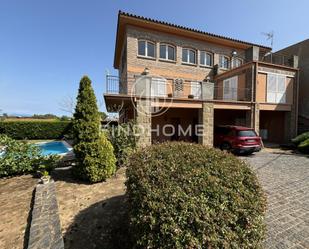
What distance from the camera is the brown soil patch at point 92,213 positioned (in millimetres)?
3064

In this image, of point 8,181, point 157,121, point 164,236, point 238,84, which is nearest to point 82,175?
point 8,181

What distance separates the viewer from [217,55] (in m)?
15.8

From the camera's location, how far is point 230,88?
47.1 feet

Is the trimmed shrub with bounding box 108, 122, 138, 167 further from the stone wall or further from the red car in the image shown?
the red car

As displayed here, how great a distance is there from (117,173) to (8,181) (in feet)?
12.1

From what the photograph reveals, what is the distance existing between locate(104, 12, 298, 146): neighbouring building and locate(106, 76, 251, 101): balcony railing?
0.06 m

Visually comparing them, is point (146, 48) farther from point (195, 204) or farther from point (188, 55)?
point (195, 204)

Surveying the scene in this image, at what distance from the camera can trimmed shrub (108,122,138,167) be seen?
7.14 meters

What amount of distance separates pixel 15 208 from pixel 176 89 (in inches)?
493

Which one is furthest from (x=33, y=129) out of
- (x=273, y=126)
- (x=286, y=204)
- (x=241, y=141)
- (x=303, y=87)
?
(x=303, y=87)

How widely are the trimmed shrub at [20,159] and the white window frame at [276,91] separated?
49.5 feet

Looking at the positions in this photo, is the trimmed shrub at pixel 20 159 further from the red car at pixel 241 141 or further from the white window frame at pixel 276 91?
the white window frame at pixel 276 91

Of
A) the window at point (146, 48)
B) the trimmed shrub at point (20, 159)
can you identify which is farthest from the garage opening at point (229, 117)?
the trimmed shrub at point (20, 159)

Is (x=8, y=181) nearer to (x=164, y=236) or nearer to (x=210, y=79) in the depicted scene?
(x=164, y=236)
